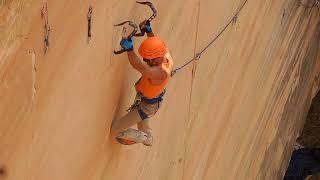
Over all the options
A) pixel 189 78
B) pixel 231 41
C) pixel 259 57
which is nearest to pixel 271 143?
pixel 259 57

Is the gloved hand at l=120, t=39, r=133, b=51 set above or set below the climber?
above

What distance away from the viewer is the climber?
3.76 meters

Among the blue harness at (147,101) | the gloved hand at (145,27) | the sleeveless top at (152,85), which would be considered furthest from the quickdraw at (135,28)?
the blue harness at (147,101)

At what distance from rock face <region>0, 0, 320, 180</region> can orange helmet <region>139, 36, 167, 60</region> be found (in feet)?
0.88

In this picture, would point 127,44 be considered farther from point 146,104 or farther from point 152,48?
point 146,104

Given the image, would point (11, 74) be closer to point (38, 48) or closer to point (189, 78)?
point (38, 48)

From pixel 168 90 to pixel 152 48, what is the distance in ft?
4.42

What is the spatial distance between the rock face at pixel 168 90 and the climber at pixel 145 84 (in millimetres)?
132

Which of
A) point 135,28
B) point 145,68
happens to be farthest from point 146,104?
point 135,28

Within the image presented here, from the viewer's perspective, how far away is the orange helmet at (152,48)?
373 centimetres

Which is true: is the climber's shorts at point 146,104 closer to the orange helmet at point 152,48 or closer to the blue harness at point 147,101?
the blue harness at point 147,101

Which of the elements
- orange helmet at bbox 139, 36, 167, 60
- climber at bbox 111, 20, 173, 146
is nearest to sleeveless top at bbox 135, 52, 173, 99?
climber at bbox 111, 20, 173, 146

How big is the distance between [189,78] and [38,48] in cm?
229

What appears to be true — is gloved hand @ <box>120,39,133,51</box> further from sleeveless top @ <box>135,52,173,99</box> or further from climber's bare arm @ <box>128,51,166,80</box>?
sleeveless top @ <box>135,52,173,99</box>
